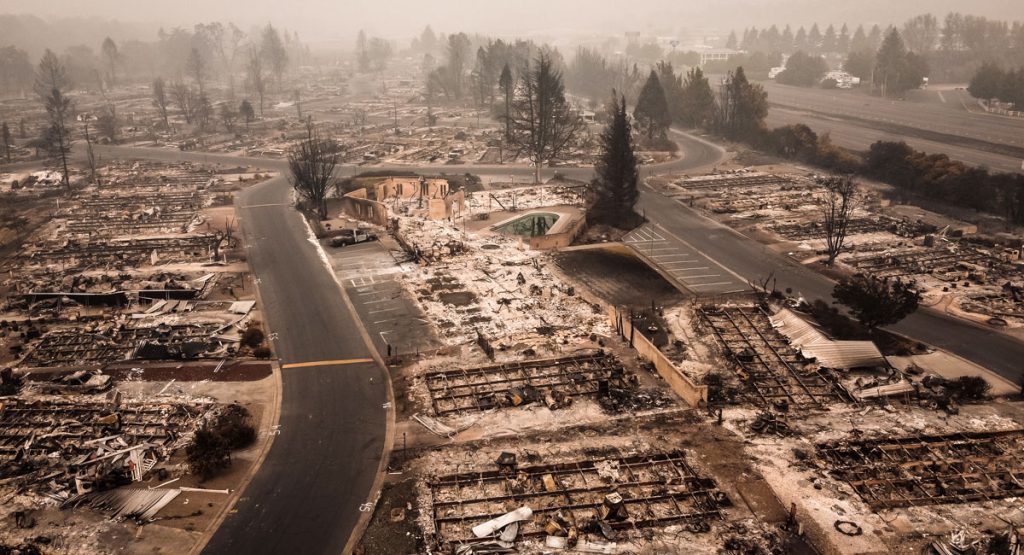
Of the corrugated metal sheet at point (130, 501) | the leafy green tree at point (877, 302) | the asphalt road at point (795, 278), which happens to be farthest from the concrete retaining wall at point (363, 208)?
the leafy green tree at point (877, 302)

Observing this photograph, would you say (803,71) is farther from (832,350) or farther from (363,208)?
(832,350)

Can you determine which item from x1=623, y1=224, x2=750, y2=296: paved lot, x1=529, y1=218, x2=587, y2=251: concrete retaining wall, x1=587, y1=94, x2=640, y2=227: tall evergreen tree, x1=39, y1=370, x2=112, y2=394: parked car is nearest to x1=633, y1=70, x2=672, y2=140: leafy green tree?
x1=587, y1=94, x2=640, y2=227: tall evergreen tree

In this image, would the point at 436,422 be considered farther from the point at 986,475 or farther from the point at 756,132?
the point at 756,132

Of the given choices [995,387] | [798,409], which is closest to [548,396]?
[798,409]

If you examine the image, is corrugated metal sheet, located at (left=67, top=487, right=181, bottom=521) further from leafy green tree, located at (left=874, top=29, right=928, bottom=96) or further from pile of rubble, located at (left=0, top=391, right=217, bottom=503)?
leafy green tree, located at (left=874, top=29, right=928, bottom=96)

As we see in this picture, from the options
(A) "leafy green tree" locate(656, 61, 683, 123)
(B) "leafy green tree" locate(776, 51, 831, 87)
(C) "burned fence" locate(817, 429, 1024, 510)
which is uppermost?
(B) "leafy green tree" locate(776, 51, 831, 87)

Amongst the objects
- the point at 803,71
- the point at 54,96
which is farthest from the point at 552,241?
the point at 803,71
